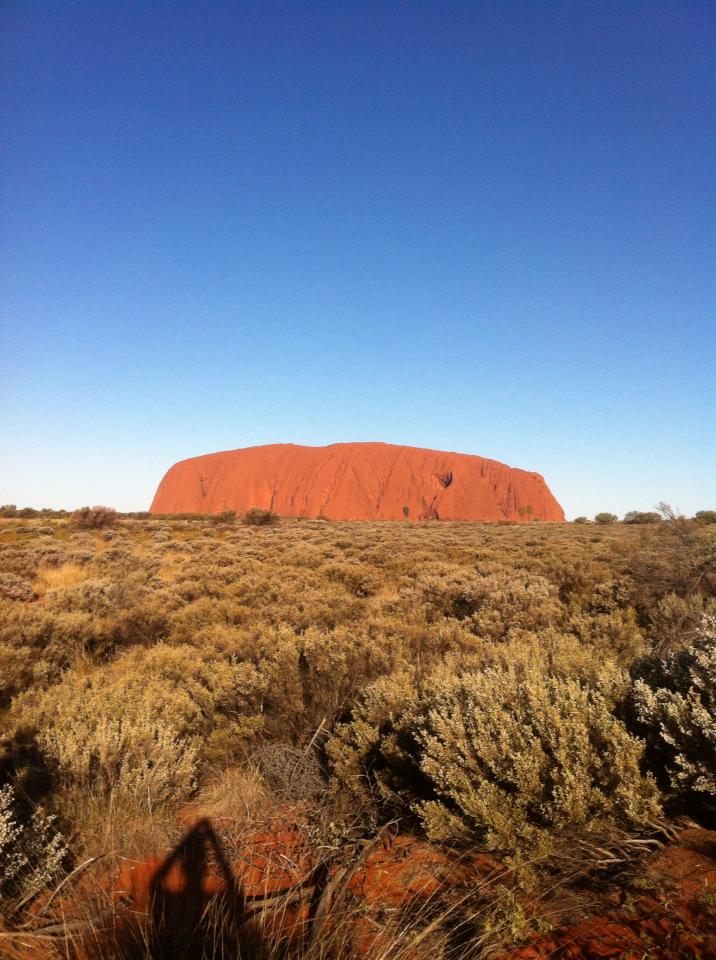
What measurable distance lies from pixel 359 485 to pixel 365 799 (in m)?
99.1

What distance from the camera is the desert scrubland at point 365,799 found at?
205cm

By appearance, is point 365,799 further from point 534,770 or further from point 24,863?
point 24,863

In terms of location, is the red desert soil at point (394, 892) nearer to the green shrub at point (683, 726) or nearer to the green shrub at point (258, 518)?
the green shrub at point (683, 726)

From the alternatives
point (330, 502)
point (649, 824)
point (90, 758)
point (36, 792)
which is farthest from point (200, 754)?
point (330, 502)

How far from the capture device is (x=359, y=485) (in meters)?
102

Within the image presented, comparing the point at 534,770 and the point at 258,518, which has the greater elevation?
the point at 258,518

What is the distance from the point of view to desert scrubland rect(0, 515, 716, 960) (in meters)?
2.05

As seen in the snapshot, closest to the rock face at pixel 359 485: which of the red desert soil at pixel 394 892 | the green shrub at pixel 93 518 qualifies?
the green shrub at pixel 93 518

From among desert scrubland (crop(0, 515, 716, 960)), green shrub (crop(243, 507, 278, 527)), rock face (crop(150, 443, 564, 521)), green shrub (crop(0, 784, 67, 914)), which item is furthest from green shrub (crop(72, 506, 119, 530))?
rock face (crop(150, 443, 564, 521))

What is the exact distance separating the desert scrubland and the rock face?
87.8 m

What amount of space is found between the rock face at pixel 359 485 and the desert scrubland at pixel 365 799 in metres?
87.8

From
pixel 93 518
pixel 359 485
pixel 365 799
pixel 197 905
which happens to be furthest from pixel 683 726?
pixel 359 485

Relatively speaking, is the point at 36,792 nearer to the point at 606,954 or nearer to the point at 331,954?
the point at 331,954

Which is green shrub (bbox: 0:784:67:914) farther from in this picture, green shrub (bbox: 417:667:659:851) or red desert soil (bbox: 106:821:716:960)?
green shrub (bbox: 417:667:659:851)
